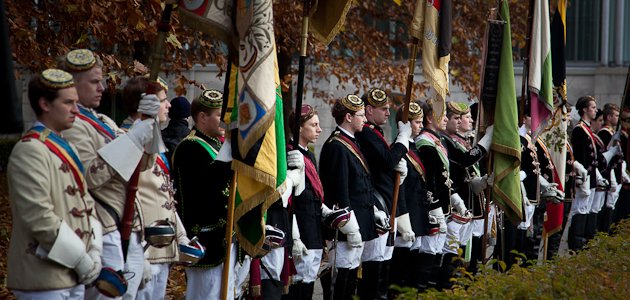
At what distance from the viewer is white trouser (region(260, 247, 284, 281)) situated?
29.1ft

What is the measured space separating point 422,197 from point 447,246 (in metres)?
0.93

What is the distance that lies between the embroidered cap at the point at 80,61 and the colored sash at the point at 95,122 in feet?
0.83

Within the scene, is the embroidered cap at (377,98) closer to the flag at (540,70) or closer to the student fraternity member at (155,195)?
the flag at (540,70)

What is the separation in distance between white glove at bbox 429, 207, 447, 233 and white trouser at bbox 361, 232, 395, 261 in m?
0.93

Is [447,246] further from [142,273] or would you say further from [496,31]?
[142,273]

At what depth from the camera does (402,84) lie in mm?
19172

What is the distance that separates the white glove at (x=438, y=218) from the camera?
11500mm

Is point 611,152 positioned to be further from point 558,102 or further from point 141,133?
point 141,133

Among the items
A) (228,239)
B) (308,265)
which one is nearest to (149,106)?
(228,239)

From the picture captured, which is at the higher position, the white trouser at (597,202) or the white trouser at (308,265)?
the white trouser at (308,265)

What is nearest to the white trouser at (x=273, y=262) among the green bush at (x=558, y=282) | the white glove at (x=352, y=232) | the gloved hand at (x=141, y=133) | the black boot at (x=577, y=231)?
the white glove at (x=352, y=232)

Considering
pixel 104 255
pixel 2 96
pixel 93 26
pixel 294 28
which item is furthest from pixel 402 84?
pixel 2 96

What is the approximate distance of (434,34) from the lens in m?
10.9

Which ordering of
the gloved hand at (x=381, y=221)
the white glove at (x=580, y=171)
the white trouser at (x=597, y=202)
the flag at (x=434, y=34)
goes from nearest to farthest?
the gloved hand at (x=381, y=221), the flag at (x=434, y=34), the white glove at (x=580, y=171), the white trouser at (x=597, y=202)
